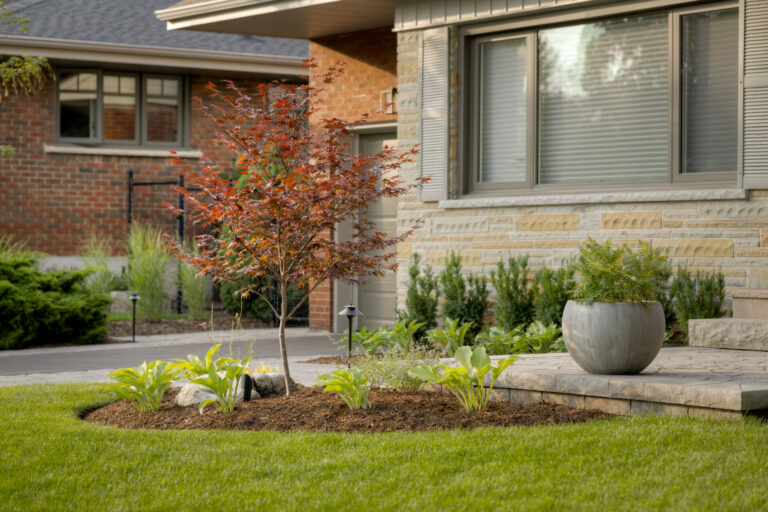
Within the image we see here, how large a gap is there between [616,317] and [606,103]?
348 cm

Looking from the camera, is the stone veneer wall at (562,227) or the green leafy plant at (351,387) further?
the stone veneer wall at (562,227)

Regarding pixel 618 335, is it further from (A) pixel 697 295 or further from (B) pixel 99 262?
(B) pixel 99 262

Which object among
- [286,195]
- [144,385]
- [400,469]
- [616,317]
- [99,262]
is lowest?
[400,469]

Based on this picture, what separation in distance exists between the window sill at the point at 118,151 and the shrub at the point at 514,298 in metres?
8.67

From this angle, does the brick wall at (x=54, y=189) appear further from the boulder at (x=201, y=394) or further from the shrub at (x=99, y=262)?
the boulder at (x=201, y=394)

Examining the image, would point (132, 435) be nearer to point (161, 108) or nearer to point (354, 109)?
point (354, 109)

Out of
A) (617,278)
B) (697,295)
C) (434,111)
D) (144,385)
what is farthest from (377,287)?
(617,278)

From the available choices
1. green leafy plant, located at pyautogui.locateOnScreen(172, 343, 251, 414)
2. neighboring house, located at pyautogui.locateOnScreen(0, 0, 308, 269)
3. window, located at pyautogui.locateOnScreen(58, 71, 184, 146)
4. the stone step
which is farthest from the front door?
window, located at pyautogui.locateOnScreen(58, 71, 184, 146)

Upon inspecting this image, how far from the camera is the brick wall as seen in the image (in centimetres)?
A: 1591

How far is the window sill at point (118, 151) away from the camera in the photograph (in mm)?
16172

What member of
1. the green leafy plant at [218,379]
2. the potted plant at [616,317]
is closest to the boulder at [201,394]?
the green leafy plant at [218,379]

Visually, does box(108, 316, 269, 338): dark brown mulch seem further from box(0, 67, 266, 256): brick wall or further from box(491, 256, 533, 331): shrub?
box(491, 256, 533, 331): shrub

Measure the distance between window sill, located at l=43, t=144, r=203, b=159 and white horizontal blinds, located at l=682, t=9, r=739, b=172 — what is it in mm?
9840

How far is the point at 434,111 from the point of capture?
9.62m
